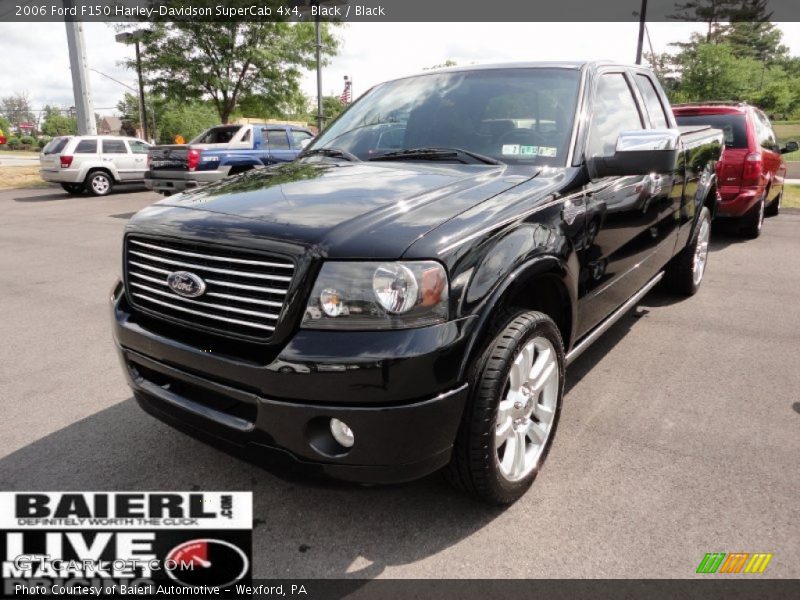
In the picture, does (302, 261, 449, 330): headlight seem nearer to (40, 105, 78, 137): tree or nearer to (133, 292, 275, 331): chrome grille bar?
(133, 292, 275, 331): chrome grille bar

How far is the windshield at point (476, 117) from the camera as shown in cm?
306

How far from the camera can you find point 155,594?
216 centimetres

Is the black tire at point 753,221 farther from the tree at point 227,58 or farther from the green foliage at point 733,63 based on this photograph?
the tree at point 227,58

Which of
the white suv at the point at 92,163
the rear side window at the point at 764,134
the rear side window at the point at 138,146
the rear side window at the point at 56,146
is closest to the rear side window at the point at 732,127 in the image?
the rear side window at the point at 764,134

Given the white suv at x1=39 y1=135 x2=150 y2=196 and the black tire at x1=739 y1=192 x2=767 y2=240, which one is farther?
the white suv at x1=39 y1=135 x2=150 y2=196

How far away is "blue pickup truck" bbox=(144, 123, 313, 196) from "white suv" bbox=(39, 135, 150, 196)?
4.98 meters

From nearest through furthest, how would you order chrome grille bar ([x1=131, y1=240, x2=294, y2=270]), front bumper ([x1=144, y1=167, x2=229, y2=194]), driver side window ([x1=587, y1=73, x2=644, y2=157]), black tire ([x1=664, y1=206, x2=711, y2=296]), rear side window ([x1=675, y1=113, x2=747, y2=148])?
chrome grille bar ([x1=131, y1=240, x2=294, y2=270]), driver side window ([x1=587, y1=73, x2=644, y2=157]), black tire ([x1=664, y1=206, x2=711, y2=296]), rear side window ([x1=675, y1=113, x2=747, y2=148]), front bumper ([x1=144, y1=167, x2=229, y2=194])

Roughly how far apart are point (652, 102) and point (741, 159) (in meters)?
3.94

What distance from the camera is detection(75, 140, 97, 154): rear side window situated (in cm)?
1636

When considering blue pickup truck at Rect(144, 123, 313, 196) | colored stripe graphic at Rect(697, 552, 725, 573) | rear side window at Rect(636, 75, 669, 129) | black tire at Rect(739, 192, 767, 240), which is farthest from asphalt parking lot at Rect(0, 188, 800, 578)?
blue pickup truck at Rect(144, 123, 313, 196)

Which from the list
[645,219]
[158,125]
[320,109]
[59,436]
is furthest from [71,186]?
[158,125]

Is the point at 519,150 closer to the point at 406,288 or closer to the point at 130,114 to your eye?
the point at 406,288

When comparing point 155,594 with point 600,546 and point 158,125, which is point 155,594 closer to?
point 600,546

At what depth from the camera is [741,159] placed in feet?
24.2
